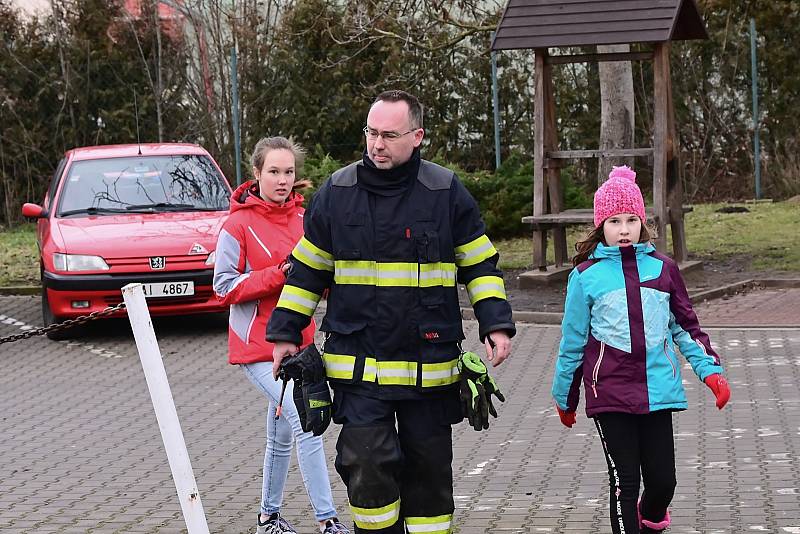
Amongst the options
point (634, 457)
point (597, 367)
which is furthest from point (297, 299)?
point (634, 457)

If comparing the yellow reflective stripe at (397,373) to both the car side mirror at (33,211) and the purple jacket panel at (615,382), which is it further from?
the car side mirror at (33,211)

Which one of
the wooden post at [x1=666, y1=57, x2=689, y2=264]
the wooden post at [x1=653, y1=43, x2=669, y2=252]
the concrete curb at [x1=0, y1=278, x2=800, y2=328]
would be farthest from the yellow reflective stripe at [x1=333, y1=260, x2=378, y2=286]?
the wooden post at [x1=666, y1=57, x2=689, y2=264]

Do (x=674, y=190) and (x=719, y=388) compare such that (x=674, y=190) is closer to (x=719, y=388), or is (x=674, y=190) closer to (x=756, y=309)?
(x=756, y=309)

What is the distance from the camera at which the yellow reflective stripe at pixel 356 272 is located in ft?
16.9

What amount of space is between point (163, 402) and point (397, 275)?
1195mm

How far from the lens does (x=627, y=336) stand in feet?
18.3

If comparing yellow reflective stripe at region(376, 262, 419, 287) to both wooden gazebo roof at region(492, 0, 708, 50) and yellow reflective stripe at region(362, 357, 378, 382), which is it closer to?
yellow reflective stripe at region(362, 357, 378, 382)

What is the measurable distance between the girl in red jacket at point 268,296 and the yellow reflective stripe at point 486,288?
4.46ft

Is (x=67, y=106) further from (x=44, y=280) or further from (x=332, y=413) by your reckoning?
(x=332, y=413)

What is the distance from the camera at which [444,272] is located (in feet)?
17.0

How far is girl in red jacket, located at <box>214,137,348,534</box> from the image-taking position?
6.36m

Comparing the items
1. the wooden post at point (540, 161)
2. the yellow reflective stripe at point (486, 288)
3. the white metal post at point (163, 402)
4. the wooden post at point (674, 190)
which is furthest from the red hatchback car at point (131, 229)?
the yellow reflective stripe at point (486, 288)

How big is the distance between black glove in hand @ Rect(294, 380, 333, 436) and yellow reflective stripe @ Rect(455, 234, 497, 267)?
693mm

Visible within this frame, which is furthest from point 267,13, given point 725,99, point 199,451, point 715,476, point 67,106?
point 715,476
